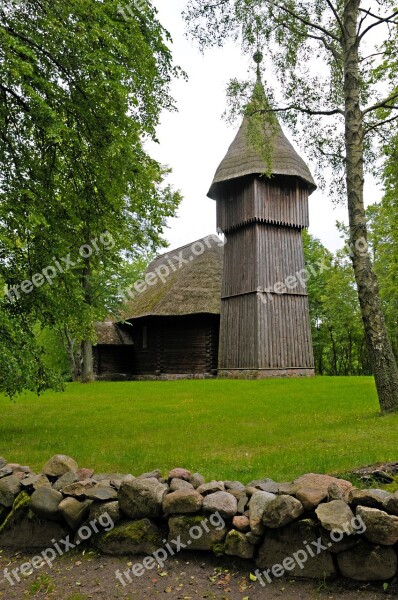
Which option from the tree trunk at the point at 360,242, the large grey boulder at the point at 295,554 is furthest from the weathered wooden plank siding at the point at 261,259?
the large grey boulder at the point at 295,554

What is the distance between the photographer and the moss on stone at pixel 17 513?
497 centimetres

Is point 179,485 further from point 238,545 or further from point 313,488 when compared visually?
point 313,488

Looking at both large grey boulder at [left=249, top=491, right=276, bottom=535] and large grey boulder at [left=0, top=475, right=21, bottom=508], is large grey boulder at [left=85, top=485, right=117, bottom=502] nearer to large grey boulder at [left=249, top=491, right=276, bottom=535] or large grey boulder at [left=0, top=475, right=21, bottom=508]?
large grey boulder at [left=0, top=475, right=21, bottom=508]

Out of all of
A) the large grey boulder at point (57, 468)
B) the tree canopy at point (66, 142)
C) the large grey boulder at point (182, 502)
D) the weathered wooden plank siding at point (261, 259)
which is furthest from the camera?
the weathered wooden plank siding at point (261, 259)

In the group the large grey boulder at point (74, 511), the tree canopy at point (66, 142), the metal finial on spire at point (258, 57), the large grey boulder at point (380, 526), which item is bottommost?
the large grey boulder at point (74, 511)

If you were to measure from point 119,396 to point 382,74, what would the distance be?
42.7 feet

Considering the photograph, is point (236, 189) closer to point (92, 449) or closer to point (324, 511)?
point (92, 449)

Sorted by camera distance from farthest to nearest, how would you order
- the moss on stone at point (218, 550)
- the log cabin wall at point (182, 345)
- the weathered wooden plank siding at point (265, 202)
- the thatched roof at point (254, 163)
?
the log cabin wall at point (182, 345) < the weathered wooden plank siding at point (265, 202) < the thatched roof at point (254, 163) < the moss on stone at point (218, 550)

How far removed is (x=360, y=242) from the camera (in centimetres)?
1058

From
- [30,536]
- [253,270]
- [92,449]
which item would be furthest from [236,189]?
[30,536]

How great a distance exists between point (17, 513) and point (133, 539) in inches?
51.2

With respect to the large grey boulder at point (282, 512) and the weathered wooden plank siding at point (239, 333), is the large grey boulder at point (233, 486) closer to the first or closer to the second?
the large grey boulder at point (282, 512)

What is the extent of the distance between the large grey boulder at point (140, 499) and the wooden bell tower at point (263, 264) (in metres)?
20.1

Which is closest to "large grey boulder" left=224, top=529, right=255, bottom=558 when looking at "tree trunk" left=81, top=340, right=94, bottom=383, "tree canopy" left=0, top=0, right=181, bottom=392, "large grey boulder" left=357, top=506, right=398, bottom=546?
"large grey boulder" left=357, top=506, right=398, bottom=546
